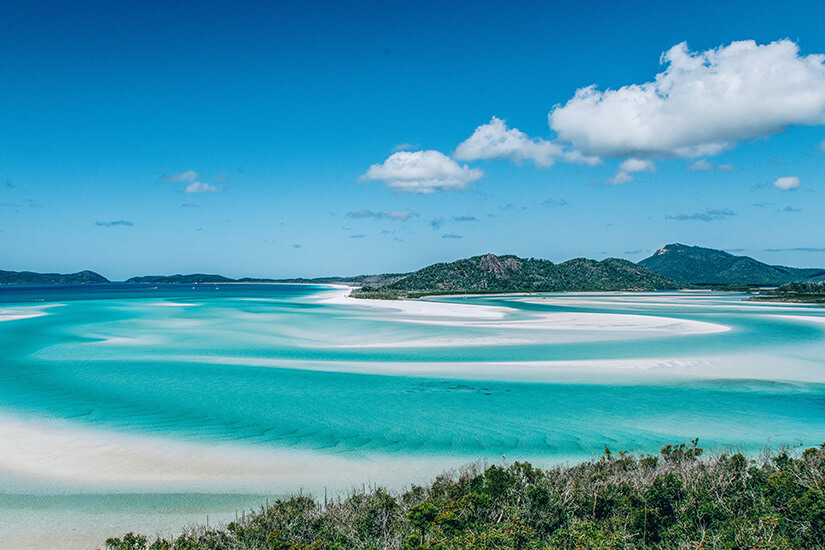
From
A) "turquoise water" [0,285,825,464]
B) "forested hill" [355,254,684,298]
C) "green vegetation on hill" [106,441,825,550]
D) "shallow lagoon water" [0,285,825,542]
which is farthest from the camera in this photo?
"forested hill" [355,254,684,298]

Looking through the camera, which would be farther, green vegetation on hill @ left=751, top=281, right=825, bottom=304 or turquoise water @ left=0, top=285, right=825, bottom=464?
green vegetation on hill @ left=751, top=281, right=825, bottom=304

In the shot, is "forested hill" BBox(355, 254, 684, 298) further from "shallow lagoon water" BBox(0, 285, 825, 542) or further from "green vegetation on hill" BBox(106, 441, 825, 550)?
"green vegetation on hill" BBox(106, 441, 825, 550)

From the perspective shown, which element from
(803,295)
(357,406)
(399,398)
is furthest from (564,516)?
(803,295)

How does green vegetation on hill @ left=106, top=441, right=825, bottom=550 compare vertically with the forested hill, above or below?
below

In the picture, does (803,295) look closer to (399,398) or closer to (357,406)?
(399,398)

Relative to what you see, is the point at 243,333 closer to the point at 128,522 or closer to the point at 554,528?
the point at 128,522

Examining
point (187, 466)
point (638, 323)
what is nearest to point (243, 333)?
point (187, 466)

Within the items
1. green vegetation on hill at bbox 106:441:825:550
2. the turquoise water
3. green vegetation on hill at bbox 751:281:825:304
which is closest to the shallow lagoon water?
the turquoise water
